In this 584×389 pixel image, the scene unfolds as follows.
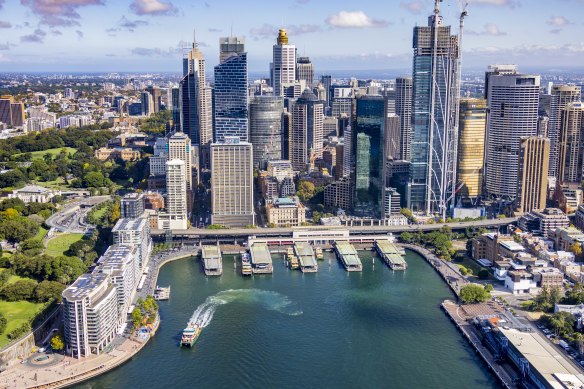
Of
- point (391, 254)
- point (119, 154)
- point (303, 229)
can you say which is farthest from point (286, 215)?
point (119, 154)

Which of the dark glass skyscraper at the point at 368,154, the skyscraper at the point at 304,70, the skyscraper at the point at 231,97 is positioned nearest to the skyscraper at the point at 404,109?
the dark glass skyscraper at the point at 368,154

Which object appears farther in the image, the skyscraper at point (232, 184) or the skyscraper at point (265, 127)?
the skyscraper at point (265, 127)

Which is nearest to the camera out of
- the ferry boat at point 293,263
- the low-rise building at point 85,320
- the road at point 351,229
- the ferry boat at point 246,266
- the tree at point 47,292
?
the low-rise building at point 85,320

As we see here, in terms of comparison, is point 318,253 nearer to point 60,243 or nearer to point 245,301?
point 245,301

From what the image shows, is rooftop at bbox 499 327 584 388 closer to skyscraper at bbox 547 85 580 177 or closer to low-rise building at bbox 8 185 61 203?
skyscraper at bbox 547 85 580 177

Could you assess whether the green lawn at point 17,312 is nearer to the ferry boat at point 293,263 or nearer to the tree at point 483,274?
the ferry boat at point 293,263

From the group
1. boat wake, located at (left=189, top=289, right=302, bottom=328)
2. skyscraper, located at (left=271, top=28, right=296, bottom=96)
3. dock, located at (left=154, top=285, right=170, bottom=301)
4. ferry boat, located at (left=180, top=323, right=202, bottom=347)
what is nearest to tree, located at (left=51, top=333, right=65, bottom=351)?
ferry boat, located at (left=180, top=323, right=202, bottom=347)

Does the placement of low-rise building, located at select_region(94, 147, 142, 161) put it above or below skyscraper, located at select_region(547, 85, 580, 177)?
below
